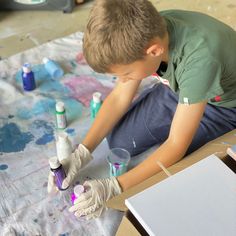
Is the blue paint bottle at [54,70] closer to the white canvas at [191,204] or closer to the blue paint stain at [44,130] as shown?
the blue paint stain at [44,130]

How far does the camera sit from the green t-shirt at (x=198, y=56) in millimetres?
1081

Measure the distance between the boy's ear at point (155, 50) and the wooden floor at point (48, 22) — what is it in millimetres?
1238

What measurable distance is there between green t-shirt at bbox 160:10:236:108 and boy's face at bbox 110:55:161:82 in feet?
0.27

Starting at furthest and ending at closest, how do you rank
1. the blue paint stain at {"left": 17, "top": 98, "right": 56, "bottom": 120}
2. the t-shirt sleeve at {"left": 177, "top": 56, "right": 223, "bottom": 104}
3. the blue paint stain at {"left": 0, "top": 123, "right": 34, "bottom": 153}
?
the blue paint stain at {"left": 17, "top": 98, "right": 56, "bottom": 120} < the blue paint stain at {"left": 0, "top": 123, "right": 34, "bottom": 153} < the t-shirt sleeve at {"left": 177, "top": 56, "right": 223, "bottom": 104}

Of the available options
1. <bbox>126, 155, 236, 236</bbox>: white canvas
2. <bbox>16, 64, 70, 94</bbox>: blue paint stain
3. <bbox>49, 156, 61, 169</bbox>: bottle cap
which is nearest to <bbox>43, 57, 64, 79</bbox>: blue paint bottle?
<bbox>16, 64, 70, 94</bbox>: blue paint stain

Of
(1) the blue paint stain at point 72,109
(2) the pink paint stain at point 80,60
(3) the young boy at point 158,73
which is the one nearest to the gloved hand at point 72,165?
(3) the young boy at point 158,73

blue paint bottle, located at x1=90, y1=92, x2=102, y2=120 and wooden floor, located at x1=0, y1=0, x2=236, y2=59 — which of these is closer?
blue paint bottle, located at x1=90, y1=92, x2=102, y2=120

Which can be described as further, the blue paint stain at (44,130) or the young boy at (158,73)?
the blue paint stain at (44,130)

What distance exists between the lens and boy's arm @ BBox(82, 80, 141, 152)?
55.6 inches

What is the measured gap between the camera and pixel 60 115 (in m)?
1.57

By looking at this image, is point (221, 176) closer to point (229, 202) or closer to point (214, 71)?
point (229, 202)

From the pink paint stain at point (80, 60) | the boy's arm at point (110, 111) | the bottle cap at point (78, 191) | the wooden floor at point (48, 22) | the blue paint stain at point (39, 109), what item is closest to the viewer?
the bottle cap at point (78, 191)

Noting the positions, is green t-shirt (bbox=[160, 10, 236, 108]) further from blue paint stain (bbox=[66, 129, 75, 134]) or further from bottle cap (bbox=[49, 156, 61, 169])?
blue paint stain (bbox=[66, 129, 75, 134])

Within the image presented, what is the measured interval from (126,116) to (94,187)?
1.56 ft
